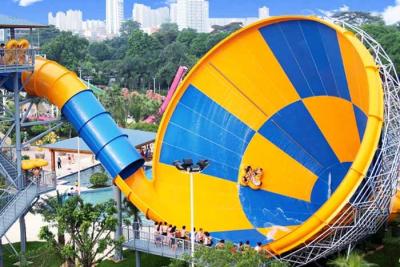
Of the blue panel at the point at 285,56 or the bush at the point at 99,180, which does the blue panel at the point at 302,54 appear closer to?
the blue panel at the point at 285,56

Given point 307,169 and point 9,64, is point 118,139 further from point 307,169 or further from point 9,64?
point 307,169

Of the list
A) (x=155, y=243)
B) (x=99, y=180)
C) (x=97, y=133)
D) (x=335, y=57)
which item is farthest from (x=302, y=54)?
(x=99, y=180)

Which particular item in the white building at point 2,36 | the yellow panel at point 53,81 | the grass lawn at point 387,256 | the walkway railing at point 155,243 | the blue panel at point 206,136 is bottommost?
the grass lawn at point 387,256

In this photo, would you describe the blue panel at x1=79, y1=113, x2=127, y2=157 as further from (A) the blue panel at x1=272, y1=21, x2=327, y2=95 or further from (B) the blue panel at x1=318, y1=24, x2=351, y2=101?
(B) the blue panel at x1=318, y1=24, x2=351, y2=101

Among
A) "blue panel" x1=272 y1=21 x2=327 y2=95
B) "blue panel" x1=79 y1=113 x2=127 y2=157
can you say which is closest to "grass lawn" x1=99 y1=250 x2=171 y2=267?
"blue panel" x1=79 y1=113 x2=127 y2=157

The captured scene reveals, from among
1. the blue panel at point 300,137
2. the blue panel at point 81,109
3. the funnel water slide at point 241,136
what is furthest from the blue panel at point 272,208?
the blue panel at point 81,109

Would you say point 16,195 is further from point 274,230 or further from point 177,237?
point 274,230
